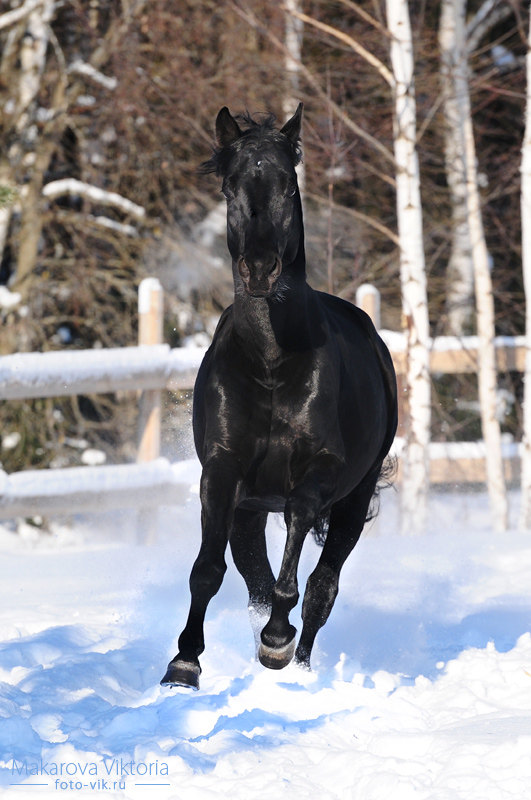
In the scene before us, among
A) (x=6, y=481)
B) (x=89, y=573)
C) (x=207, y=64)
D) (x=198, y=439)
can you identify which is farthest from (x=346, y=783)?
(x=207, y=64)

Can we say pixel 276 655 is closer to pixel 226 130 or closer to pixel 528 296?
pixel 226 130

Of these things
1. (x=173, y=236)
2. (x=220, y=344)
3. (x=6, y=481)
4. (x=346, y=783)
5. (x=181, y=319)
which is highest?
(x=173, y=236)

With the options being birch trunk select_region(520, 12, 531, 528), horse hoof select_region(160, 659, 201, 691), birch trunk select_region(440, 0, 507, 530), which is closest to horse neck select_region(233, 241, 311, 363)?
horse hoof select_region(160, 659, 201, 691)

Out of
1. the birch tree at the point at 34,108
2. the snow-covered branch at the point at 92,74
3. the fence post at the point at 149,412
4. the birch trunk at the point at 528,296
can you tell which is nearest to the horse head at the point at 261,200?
the fence post at the point at 149,412

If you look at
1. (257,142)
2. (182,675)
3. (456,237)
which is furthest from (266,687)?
(456,237)

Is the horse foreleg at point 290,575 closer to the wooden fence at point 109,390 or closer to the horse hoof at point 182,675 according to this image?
the horse hoof at point 182,675

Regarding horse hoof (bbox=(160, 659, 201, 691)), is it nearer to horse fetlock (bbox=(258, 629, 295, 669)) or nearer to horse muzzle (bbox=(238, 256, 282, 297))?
horse fetlock (bbox=(258, 629, 295, 669))

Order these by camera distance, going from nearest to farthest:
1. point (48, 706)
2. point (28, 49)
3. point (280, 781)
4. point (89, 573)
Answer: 1. point (280, 781)
2. point (48, 706)
3. point (89, 573)
4. point (28, 49)

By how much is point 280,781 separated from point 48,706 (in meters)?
1.05

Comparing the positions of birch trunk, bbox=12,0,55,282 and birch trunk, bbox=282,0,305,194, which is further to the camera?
birch trunk, bbox=12,0,55,282

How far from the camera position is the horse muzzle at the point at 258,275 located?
11.1 ft

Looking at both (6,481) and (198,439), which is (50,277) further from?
(198,439)

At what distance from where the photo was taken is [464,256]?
13.5 meters

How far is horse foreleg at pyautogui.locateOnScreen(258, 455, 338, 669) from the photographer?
3.77m
